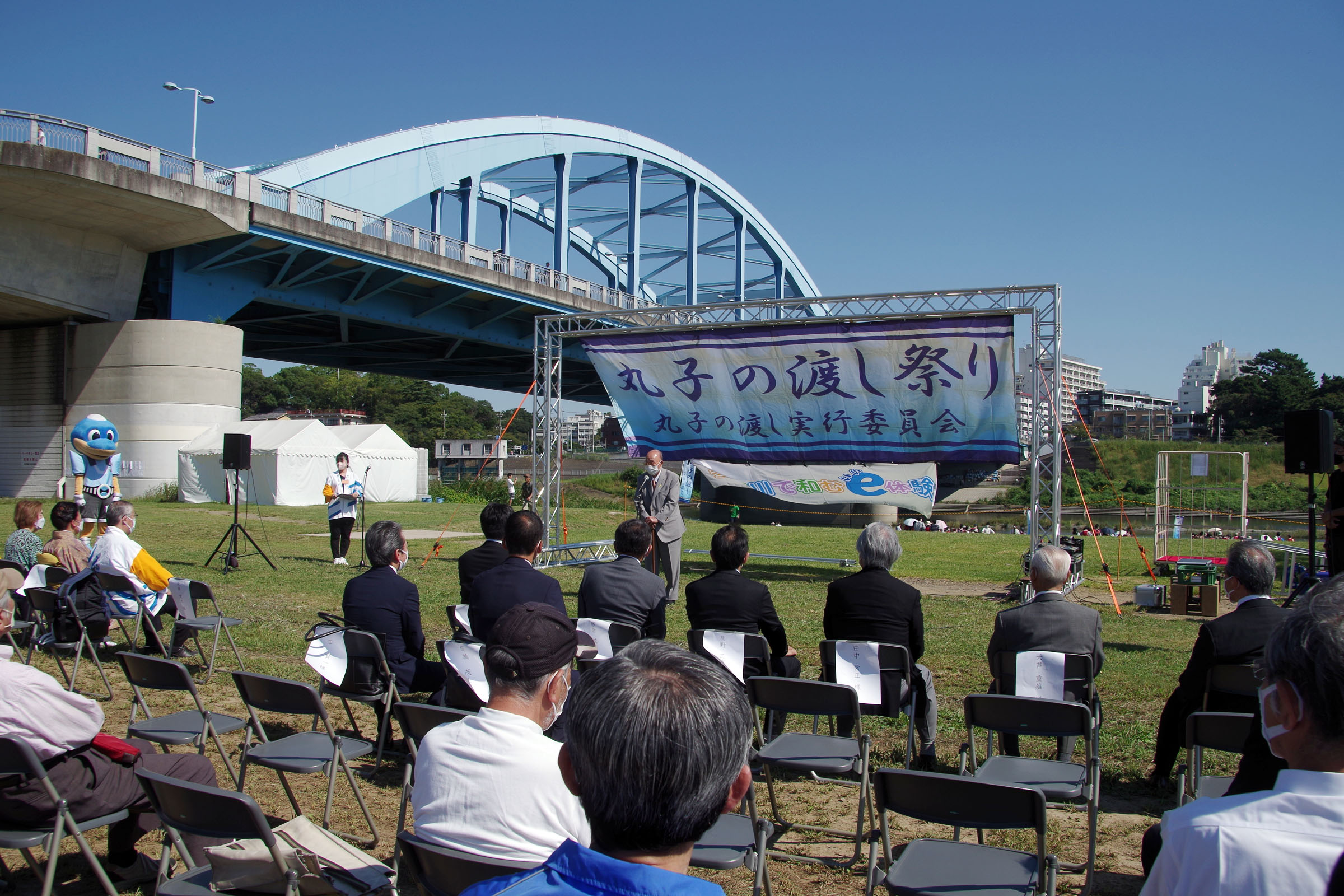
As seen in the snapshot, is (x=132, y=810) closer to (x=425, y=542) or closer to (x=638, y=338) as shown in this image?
(x=638, y=338)

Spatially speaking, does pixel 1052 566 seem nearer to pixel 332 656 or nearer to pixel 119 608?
pixel 332 656

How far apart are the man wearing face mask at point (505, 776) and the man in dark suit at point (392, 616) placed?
2317 millimetres

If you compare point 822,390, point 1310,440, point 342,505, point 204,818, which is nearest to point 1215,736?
point 204,818

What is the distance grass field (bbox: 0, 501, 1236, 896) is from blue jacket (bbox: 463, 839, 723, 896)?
7.67 ft

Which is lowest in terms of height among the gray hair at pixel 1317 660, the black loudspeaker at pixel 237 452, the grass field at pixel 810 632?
the grass field at pixel 810 632

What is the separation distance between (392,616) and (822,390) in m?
7.87

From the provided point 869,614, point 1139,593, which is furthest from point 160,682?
point 1139,593

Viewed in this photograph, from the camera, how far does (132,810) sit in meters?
3.00

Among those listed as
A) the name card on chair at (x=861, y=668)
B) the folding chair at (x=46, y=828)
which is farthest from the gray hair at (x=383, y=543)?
the name card on chair at (x=861, y=668)

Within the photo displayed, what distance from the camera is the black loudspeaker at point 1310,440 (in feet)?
22.2

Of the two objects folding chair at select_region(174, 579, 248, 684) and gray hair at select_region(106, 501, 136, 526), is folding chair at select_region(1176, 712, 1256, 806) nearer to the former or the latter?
folding chair at select_region(174, 579, 248, 684)

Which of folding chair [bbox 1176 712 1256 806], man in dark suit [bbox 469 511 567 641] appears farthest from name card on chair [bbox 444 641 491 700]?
folding chair [bbox 1176 712 1256 806]

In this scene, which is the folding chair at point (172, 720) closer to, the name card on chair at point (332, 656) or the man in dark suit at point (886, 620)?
the name card on chair at point (332, 656)

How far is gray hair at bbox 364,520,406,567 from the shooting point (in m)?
4.59
